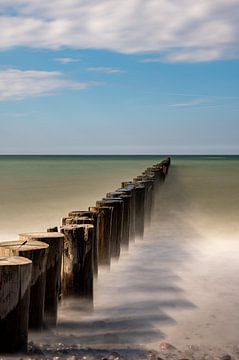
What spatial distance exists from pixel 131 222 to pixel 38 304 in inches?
167

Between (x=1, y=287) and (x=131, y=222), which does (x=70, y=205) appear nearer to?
(x=131, y=222)

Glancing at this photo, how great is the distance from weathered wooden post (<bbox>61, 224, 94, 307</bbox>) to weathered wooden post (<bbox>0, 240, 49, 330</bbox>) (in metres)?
0.60

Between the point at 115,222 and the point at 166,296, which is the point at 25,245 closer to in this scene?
the point at 166,296

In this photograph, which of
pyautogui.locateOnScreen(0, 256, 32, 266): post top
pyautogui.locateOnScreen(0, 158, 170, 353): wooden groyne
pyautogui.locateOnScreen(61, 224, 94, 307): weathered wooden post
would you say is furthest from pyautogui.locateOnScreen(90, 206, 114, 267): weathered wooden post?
pyautogui.locateOnScreen(0, 256, 32, 266): post top

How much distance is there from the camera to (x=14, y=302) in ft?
9.31

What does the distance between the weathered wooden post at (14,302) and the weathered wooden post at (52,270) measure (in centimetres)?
61

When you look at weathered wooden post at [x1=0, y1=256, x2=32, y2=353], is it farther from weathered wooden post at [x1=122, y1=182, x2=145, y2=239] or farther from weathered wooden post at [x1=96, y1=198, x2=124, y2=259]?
weathered wooden post at [x1=122, y1=182, x2=145, y2=239]

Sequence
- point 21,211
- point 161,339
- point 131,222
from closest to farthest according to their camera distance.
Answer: point 161,339 < point 131,222 < point 21,211

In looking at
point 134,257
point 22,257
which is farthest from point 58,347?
point 134,257

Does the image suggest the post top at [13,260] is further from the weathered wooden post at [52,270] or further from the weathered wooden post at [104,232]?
the weathered wooden post at [104,232]

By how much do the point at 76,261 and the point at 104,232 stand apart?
1.27 metres

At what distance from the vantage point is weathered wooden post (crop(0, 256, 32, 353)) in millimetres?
2779

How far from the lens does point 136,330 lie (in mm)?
3725

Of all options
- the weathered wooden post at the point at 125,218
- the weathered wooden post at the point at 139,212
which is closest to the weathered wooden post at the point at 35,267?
the weathered wooden post at the point at 125,218
